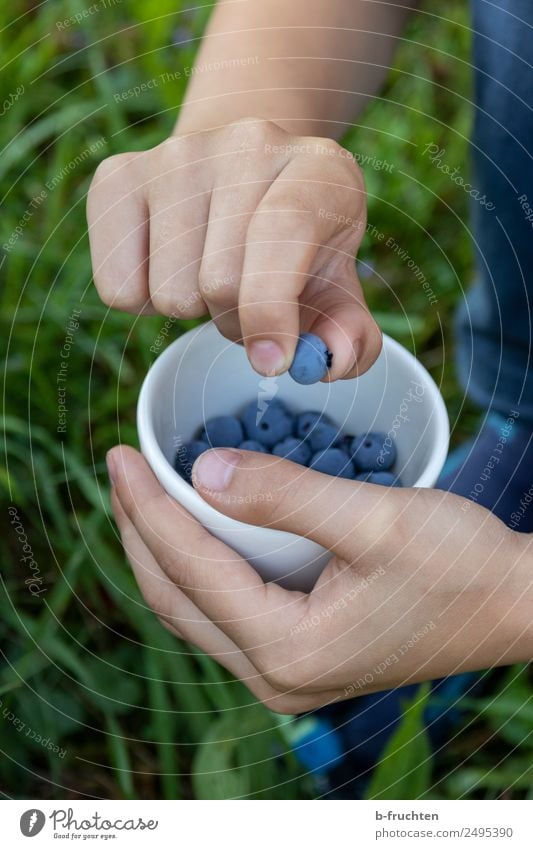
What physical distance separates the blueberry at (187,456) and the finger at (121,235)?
0.26 feet

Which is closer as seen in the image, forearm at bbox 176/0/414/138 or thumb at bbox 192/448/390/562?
thumb at bbox 192/448/390/562

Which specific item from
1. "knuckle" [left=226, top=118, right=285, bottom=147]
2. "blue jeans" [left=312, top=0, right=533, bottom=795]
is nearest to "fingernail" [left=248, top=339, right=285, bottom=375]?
"knuckle" [left=226, top=118, right=285, bottom=147]

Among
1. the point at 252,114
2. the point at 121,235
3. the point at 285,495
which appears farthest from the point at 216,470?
the point at 252,114

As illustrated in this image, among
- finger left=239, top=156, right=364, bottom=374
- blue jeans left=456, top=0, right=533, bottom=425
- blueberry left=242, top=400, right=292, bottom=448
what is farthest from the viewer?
blue jeans left=456, top=0, right=533, bottom=425

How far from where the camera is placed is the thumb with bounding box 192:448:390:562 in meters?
0.39

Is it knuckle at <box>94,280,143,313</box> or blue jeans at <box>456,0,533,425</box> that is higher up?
blue jeans at <box>456,0,533,425</box>

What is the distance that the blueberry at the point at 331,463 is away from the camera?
18.4 inches

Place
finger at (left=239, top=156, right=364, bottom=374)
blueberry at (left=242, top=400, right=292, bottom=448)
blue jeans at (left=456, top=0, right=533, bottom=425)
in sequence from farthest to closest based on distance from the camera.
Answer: blue jeans at (left=456, top=0, right=533, bottom=425), blueberry at (left=242, top=400, right=292, bottom=448), finger at (left=239, top=156, right=364, bottom=374)

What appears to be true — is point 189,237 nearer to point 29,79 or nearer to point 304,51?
point 304,51

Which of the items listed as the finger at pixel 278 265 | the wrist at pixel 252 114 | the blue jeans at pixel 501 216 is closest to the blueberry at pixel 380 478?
the finger at pixel 278 265

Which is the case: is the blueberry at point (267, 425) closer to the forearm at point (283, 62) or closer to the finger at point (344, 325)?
the finger at point (344, 325)

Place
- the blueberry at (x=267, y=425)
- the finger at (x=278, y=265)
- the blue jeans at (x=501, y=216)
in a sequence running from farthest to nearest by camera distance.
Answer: the blue jeans at (x=501, y=216)
the blueberry at (x=267, y=425)
the finger at (x=278, y=265)

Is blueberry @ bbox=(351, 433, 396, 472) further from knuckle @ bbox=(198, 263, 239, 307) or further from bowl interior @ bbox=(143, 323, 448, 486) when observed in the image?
knuckle @ bbox=(198, 263, 239, 307)

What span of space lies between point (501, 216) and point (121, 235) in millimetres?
370
